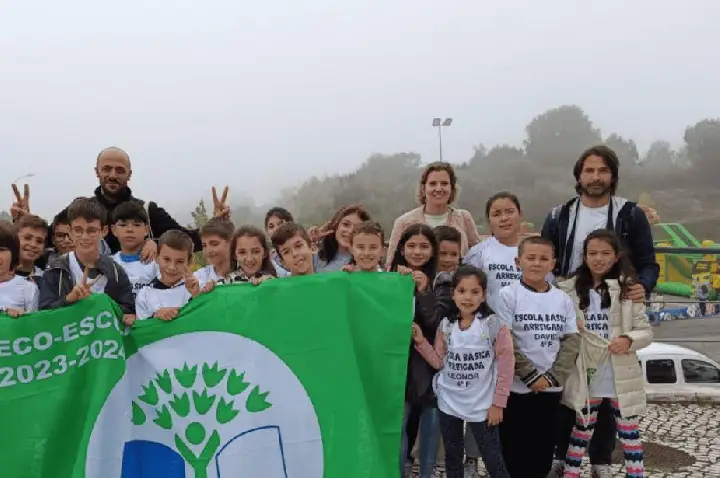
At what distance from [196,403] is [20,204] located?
7.76 ft

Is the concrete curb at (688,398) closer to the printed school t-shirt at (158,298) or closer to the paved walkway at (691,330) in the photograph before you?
the printed school t-shirt at (158,298)

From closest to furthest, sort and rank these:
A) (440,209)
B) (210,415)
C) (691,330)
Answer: (210,415) → (440,209) → (691,330)

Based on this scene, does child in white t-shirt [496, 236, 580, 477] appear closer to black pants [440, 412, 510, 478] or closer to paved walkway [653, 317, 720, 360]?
black pants [440, 412, 510, 478]

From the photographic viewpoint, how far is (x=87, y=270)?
342 cm

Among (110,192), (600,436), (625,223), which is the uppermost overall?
(110,192)

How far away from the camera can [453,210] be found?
14.4 feet

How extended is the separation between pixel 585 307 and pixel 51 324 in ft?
9.92

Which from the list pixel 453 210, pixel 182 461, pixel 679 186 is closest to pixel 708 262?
pixel 453 210

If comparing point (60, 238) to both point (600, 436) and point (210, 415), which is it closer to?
point (210, 415)

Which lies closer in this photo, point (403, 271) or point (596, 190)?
point (403, 271)

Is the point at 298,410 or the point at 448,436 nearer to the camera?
the point at 298,410

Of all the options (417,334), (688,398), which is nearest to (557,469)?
(417,334)

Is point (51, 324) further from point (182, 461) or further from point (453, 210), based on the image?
point (453, 210)

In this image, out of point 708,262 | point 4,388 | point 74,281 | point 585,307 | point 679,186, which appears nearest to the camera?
point 4,388
